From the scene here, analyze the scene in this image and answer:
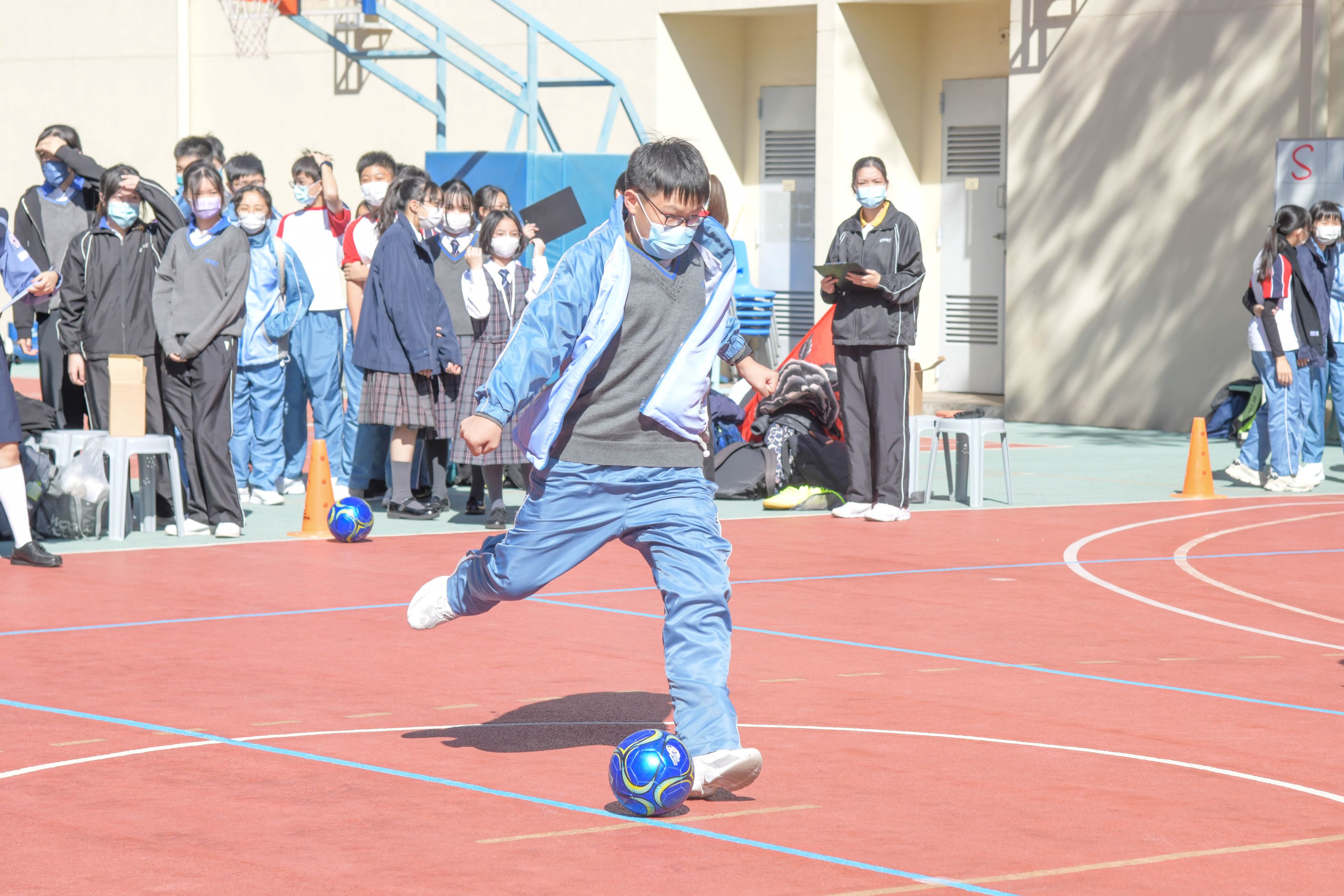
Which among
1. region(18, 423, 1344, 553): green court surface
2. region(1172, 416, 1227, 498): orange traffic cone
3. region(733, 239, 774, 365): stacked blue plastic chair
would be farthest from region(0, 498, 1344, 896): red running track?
region(733, 239, 774, 365): stacked blue plastic chair

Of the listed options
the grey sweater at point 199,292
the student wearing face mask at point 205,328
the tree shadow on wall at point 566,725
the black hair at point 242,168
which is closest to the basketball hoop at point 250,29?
the black hair at point 242,168

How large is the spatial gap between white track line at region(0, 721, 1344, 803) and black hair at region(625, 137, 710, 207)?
6.39 feet

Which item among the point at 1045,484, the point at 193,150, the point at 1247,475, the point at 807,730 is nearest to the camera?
the point at 807,730

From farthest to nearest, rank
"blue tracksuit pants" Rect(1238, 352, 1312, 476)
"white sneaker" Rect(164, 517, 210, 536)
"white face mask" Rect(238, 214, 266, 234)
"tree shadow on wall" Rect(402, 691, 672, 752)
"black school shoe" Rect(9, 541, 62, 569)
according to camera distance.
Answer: "blue tracksuit pants" Rect(1238, 352, 1312, 476)
"white face mask" Rect(238, 214, 266, 234)
"white sneaker" Rect(164, 517, 210, 536)
"black school shoe" Rect(9, 541, 62, 569)
"tree shadow on wall" Rect(402, 691, 672, 752)

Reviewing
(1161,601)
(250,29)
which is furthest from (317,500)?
(250,29)

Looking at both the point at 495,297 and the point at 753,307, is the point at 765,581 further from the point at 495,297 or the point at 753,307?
the point at 753,307

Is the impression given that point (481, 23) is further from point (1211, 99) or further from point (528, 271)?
point (528, 271)

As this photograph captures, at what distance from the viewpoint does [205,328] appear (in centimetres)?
1166

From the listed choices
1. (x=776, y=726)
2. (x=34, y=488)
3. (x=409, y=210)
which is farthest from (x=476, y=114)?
(x=776, y=726)

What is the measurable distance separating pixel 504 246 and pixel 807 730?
6.20 m

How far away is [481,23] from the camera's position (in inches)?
947

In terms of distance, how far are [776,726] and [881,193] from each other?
6.60 metres

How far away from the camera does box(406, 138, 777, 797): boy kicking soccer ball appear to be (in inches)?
234

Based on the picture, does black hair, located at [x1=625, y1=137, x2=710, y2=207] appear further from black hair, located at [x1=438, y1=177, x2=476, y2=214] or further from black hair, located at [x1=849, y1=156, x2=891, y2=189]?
black hair, located at [x1=438, y1=177, x2=476, y2=214]
